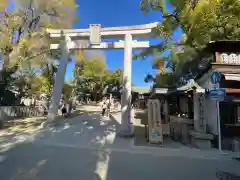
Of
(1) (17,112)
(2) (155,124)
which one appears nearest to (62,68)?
(1) (17,112)

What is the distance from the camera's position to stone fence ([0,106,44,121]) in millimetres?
15305

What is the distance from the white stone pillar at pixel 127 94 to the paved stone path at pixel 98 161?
5.44ft

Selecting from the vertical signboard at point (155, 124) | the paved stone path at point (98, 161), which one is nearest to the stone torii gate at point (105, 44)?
the vertical signboard at point (155, 124)

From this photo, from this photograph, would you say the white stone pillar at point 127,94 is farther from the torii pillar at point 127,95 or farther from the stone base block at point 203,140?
the stone base block at point 203,140

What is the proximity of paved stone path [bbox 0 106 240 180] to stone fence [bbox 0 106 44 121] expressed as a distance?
7431mm

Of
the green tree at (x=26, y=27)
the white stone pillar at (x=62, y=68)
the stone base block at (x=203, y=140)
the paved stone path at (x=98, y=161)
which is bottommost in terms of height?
the paved stone path at (x=98, y=161)

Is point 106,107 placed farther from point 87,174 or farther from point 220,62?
point 87,174

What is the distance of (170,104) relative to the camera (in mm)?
16578

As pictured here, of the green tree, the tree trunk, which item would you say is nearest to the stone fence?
the green tree

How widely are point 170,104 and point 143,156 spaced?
10.4m

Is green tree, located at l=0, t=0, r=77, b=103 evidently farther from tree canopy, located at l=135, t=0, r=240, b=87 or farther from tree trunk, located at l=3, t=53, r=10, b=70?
tree canopy, located at l=135, t=0, r=240, b=87

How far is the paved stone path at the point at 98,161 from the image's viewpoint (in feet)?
16.1

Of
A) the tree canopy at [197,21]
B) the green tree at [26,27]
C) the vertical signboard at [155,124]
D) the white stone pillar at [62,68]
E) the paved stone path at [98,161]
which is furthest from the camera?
the green tree at [26,27]

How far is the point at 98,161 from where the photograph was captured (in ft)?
19.7
